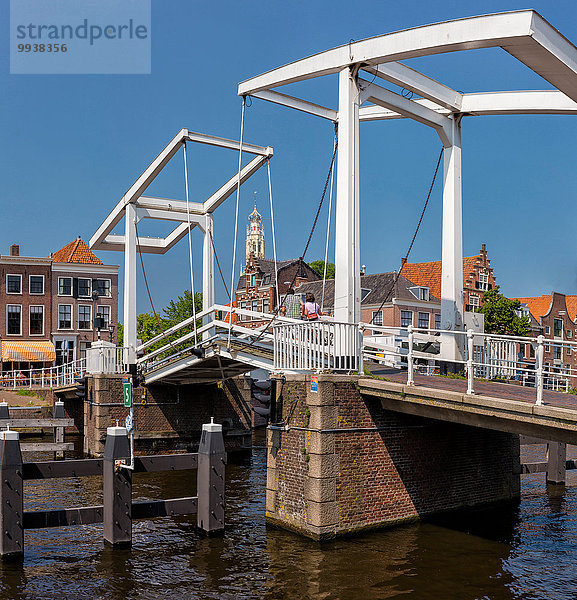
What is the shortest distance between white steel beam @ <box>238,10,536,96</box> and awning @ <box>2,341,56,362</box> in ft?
87.5

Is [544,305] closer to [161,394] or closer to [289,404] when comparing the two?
[161,394]

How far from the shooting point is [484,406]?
397 inches

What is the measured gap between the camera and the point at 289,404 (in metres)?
12.4

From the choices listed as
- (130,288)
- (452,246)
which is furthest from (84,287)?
(452,246)

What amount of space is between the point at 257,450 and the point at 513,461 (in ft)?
34.7

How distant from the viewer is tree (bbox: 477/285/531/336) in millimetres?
38688

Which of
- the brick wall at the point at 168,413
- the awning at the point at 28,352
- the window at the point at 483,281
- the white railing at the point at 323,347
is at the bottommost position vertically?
the brick wall at the point at 168,413

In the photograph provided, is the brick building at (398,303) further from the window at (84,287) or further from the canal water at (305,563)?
the canal water at (305,563)

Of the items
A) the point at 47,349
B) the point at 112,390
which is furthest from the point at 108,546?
the point at 47,349

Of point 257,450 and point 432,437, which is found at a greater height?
point 432,437

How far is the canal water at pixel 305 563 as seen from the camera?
9.52 m

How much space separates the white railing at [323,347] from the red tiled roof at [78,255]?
29677mm

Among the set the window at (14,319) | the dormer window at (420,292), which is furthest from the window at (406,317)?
the window at (14,319)

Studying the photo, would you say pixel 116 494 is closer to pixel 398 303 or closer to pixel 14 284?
pixel 398 303
